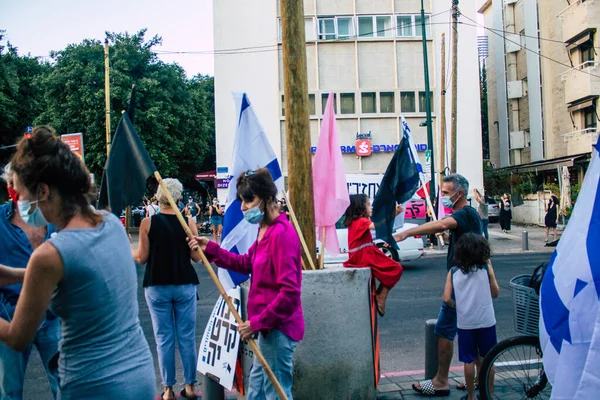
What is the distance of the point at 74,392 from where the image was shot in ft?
7.39

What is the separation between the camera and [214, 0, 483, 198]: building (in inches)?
1188

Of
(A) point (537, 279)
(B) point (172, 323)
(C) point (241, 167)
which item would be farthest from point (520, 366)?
(B) point (172, 323)

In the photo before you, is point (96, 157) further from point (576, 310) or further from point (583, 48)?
point (576, 310)

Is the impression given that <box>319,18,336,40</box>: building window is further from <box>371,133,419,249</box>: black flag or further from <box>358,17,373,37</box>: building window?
<box>371,133,419,249</box>: black flag

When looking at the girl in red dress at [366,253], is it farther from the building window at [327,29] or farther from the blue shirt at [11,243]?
the building window at [327,29]

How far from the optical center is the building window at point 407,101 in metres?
30.9

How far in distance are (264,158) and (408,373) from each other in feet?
8.90

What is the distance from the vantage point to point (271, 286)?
3674mm

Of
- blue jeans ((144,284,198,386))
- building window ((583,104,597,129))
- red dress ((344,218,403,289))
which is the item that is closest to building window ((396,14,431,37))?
building window ((583,104,597,129))

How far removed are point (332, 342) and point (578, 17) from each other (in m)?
29.8

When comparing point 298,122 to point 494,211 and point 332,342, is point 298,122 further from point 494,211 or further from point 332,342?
point 494,211

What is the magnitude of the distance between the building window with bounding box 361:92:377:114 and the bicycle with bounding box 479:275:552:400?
26.9 metres

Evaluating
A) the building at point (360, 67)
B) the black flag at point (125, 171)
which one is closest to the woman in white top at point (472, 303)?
the black flag at point (125, 171)

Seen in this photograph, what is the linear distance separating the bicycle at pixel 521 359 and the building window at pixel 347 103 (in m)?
26.8
